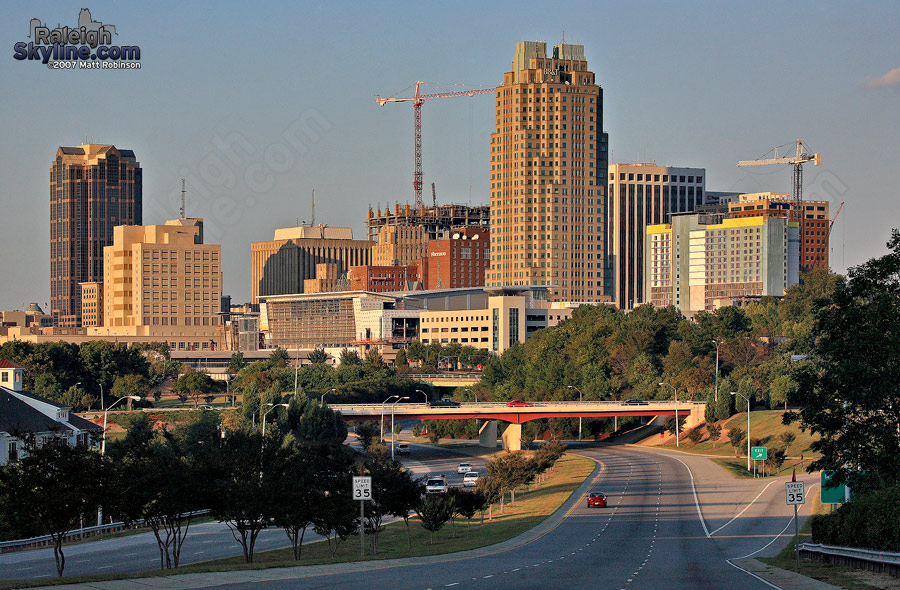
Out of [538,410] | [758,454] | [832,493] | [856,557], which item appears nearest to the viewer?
[856,557]

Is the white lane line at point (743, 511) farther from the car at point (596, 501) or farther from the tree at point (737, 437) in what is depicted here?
the tree at point (737, 437)

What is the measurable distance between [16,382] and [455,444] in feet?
259

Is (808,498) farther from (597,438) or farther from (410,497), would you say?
(597,438)

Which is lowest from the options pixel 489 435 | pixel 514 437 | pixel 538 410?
pixel 489 435

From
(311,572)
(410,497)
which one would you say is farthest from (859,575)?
(410,497)

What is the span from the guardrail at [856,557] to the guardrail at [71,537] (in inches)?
1356

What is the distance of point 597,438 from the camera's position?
19125 centimetres

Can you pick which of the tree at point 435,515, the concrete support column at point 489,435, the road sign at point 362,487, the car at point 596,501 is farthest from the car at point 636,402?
the road sign at point 362,487

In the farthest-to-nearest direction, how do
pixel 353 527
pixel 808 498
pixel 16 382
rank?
pixel 16 382 < pixel 808 498 < pixel 353 527

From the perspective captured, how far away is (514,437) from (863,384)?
119 m

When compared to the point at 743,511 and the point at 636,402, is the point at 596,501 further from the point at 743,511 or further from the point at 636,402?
the point at 636,402

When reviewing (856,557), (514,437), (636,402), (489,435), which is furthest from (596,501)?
(489,435)

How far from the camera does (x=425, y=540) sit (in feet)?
261

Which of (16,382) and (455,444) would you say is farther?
(455,444)
